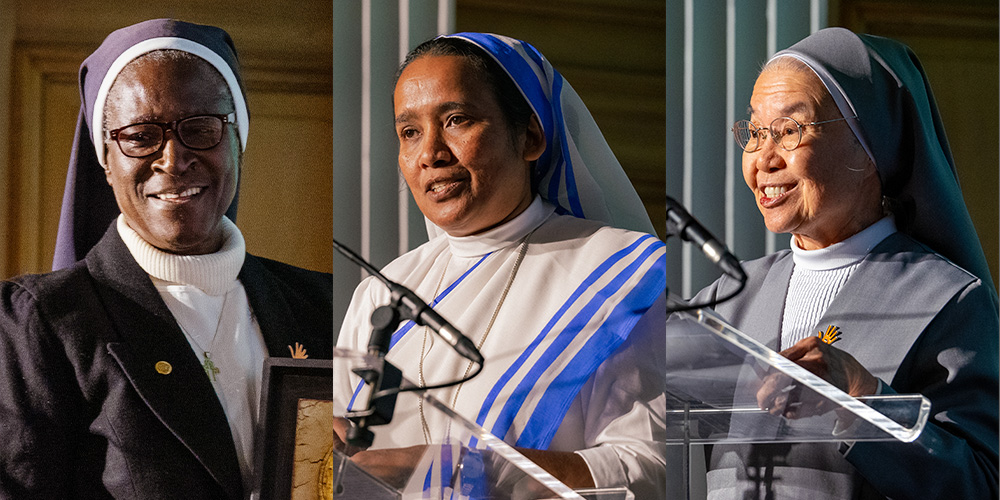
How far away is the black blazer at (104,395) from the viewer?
189cm

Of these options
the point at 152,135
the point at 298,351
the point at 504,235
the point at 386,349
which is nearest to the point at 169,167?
the point at 152,135

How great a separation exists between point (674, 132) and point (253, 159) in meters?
0.92

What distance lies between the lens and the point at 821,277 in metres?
2.14

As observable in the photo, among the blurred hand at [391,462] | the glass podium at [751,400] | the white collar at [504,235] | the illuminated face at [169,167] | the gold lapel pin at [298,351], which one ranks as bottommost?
the blurred hand at [391,462]

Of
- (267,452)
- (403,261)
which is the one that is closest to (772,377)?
(403,261)

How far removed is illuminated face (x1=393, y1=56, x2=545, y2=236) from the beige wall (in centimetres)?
19

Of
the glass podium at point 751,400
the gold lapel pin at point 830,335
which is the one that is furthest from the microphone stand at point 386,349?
the gold lapel pin at point 830,335

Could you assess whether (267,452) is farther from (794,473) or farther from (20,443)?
(794,473)

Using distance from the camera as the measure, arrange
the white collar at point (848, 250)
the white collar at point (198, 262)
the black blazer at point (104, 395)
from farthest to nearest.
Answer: the white collar at point (848, 250) < the white collar at point (198, 262) < the black blazer at point (104, 395)

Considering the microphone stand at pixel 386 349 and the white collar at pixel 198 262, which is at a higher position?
the white collar at pixel 198 262

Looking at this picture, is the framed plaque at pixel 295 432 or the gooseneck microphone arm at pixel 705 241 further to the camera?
the gooseneck microphone arm at pixel 705 241

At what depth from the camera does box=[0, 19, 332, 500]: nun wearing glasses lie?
1899mm

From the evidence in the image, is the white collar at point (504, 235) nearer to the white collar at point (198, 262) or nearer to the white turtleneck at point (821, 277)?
the white collar at point (198, 262)

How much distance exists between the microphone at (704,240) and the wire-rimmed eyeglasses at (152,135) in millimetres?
1017
